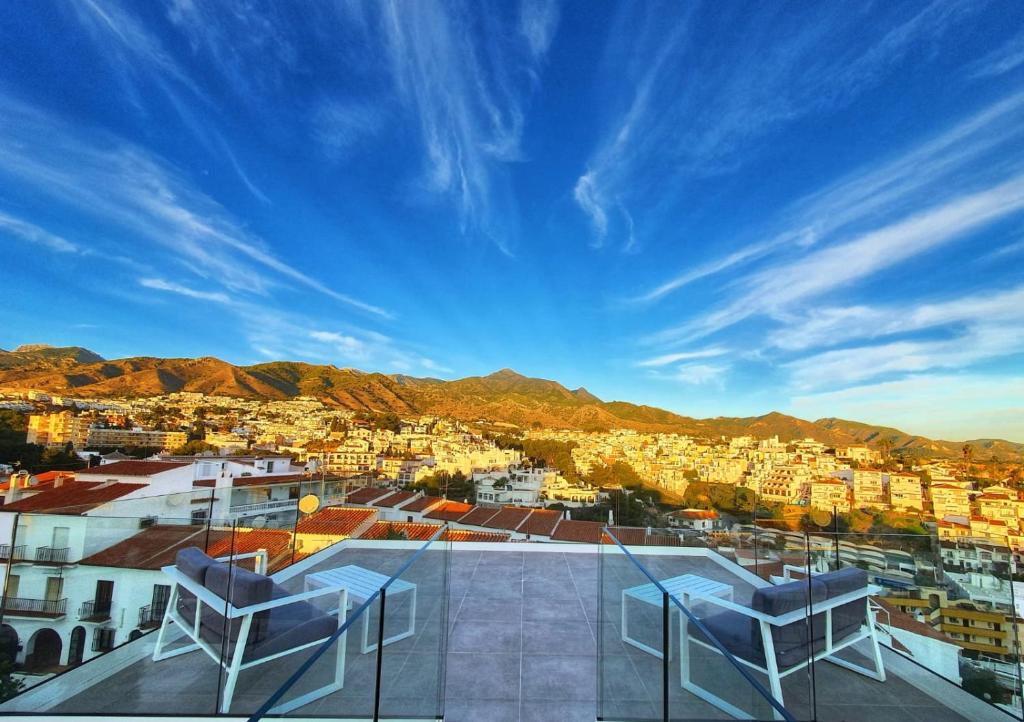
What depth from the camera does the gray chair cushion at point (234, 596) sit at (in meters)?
1.95

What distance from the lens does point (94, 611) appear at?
2391mm

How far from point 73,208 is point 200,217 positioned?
12.0 metres

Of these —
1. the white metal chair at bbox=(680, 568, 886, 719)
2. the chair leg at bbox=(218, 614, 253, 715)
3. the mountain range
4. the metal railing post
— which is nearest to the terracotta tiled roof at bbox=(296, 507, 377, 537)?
the chair leg at bbox=(218, 614, 253, 715)

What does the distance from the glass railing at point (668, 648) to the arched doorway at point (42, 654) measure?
7.73ft

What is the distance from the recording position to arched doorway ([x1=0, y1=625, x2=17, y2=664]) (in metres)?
2.17

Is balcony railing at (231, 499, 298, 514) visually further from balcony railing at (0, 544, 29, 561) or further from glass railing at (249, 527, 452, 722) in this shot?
glass railing at (249, 527, 452, 722)

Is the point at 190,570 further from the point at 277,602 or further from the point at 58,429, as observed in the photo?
the point at 58,429

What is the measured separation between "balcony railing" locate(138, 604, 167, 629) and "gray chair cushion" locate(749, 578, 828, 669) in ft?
8.58

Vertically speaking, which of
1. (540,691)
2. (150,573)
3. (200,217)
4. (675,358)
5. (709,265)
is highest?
(200,217)

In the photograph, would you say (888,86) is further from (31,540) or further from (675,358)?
(675,358)

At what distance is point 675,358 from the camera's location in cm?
4791

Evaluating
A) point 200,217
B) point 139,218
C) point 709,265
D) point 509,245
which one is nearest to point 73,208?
point 139,218

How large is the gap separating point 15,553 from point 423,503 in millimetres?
12406

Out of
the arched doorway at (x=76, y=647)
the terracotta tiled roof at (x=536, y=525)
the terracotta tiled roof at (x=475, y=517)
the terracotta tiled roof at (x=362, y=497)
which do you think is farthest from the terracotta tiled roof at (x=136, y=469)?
the arched doorway at (x=76, y=647)
